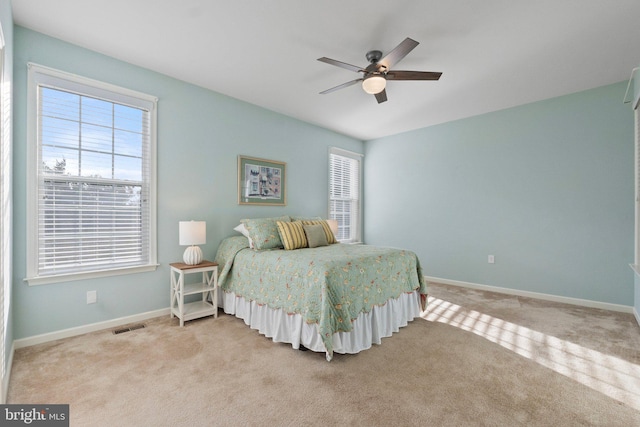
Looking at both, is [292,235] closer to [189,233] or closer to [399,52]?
[189,233]

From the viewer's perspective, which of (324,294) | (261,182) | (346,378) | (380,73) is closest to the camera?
(346,378)

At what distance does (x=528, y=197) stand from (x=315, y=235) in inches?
122

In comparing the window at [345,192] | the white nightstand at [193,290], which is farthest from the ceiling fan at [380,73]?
the window at [345,192]

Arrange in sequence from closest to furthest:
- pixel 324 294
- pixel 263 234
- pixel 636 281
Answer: pixel 324 294, pixel 636 281, pixel 263 234

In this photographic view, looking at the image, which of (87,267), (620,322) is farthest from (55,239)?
(620,322)

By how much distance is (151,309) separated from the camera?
10.5ft

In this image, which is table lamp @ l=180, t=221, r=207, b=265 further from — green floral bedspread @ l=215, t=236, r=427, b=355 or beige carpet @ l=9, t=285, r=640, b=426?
beige carpet @ l=9, t=285, r=640, b=426

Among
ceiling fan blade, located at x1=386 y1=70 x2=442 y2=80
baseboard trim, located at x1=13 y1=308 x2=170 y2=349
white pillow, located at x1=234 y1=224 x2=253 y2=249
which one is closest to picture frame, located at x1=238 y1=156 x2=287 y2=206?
white pillow, located at x1=234 y1=224 x2=253 y2=249

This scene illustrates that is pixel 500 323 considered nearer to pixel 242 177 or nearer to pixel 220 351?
pixel 220 351

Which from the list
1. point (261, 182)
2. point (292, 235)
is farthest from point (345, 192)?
point (292, 235)

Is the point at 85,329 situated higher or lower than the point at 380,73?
lower

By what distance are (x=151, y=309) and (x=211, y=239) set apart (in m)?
1.00

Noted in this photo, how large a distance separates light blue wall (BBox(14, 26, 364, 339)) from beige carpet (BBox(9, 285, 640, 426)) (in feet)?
1.02

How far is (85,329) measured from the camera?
9.08 ft
